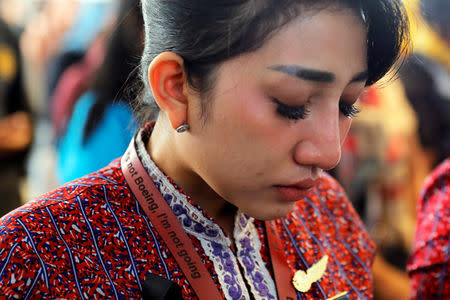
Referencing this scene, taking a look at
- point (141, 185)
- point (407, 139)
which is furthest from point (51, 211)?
point (407, 139)

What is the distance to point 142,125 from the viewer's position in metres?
1.44

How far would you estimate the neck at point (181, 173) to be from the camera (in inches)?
49.2

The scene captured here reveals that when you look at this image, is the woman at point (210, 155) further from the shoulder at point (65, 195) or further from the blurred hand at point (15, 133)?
the blurred hand at point (15, 133)

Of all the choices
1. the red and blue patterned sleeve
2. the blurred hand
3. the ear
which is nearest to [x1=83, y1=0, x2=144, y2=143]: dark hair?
the blurred hand

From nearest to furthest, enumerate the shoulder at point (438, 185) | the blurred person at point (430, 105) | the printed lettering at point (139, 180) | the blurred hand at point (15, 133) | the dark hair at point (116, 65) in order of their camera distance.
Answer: the printed lettering at point (139, 180) < the shoulder at point (438, 185) < the dark hair at point (116, 65) < the blurred person at point (430, 105) < the blurred hand at point (15, 133)

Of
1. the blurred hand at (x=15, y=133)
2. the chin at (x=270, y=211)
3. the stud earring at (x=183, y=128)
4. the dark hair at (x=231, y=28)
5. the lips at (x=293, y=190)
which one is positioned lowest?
the chin at (x=270, y=211)

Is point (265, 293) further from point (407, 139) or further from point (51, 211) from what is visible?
point (407, 139)

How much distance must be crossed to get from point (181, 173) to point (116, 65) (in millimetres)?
1187

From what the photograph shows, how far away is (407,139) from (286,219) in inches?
53.7

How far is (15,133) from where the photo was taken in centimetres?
315

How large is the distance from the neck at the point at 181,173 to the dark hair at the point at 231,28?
16 centimetres

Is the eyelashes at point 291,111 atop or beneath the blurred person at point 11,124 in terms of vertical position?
beneath

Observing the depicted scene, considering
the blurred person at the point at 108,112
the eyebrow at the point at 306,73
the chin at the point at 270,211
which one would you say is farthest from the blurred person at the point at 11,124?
the eyebrow at the point at 306,73

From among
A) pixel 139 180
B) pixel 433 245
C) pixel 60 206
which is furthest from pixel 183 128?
pixel 433 245
